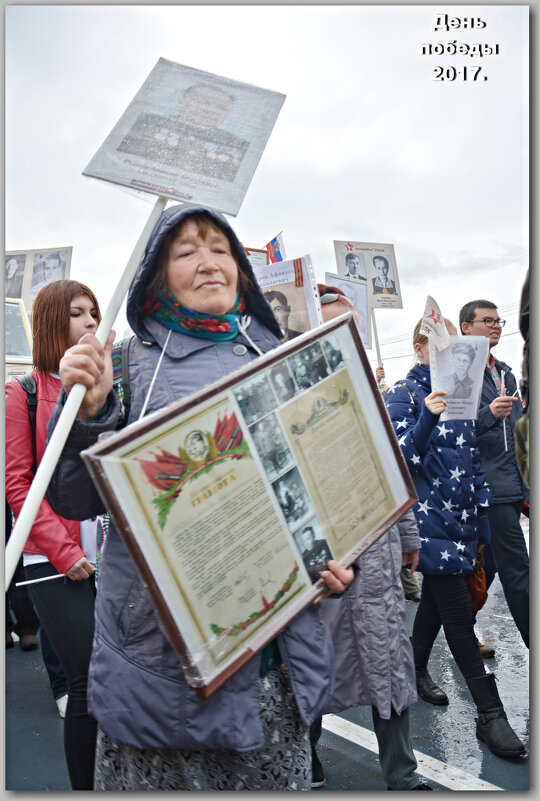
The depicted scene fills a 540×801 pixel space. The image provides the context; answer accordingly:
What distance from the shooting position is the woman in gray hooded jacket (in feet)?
4.52

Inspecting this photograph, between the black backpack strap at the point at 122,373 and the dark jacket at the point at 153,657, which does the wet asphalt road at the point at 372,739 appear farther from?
the black backpack strap at the point at 122,373

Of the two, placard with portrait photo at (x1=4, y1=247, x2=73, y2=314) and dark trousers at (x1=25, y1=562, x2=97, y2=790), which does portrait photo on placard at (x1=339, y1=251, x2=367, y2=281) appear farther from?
dark trousers at (x1=25, y1=562, x2=97, y2=790)

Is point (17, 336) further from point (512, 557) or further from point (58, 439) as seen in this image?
point (58, 439)

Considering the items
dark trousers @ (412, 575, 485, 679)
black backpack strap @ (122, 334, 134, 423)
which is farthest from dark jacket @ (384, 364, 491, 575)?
black backpack strap @ (122, 334, 134, 423)

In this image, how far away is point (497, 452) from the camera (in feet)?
12.1

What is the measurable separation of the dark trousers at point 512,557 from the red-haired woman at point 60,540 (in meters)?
2.15

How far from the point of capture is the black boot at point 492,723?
9.57ft

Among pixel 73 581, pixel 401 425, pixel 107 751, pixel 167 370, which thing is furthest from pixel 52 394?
pixel 401 425

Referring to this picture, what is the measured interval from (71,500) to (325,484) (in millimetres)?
558

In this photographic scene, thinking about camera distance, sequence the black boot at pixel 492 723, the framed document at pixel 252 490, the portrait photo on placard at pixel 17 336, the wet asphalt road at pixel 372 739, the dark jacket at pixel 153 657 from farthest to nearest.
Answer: the portrait photo on placard at pixel 17 336 → the black boot at pixel 492 723 → the wet asphalt road at pixel 372 739 → the dark jacket at pixel 153 657 → the framed document at pixel 252 490

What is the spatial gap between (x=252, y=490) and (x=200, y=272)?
1.80 ft

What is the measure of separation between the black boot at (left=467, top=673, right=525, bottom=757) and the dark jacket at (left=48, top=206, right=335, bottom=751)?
186cm

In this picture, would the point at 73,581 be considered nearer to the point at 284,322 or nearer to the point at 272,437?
the point at 272,437

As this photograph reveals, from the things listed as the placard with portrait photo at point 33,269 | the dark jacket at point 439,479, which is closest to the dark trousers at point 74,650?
the dark jacket at point 439,479
